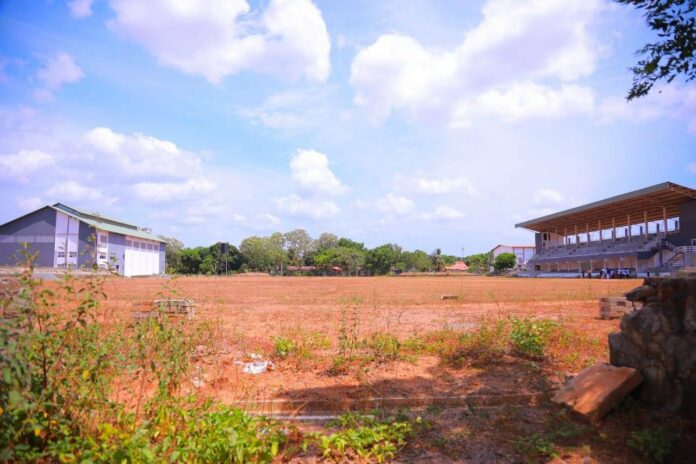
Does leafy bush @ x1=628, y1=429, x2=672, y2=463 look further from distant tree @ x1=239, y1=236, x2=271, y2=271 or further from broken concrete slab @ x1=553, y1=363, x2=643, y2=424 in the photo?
distant tree @ x1=239, y1=236, x2=271, y2=271

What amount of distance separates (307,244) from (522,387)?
101414mm

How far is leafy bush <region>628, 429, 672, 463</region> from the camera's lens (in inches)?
138

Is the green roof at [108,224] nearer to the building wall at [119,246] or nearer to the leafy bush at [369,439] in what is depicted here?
the building wall at [119,246]

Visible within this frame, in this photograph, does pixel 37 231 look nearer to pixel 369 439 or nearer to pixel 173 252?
pixel 173 252

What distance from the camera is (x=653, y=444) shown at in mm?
3596

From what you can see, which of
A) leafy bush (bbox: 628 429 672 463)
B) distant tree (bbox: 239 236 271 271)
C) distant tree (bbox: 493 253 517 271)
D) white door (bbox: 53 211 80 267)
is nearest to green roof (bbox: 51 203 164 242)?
white door (bbox: 53 211 80 267)

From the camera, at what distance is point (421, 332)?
29.6ft

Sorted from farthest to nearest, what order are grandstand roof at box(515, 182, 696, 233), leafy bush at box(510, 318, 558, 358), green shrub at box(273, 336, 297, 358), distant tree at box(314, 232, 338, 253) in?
distant tree at box(314, 232, 338, 253) < grandstand roof at box(515, 182, 696, 233) < green shrub at box(273, 336, 297, 358) < leafy bush at box(510, 318, 558, 358)

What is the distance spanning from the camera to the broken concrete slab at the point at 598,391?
423cm

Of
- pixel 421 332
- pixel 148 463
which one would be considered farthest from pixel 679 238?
pixel 148 463

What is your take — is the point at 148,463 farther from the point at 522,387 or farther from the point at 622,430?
the point at 522,387

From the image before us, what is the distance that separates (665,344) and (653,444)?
4.16 feet

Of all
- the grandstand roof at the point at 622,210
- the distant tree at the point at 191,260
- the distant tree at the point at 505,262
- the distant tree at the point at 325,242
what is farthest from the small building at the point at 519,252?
the distant tree at the point at 191,260

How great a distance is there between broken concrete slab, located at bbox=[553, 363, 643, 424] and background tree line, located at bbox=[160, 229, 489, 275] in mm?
81581
